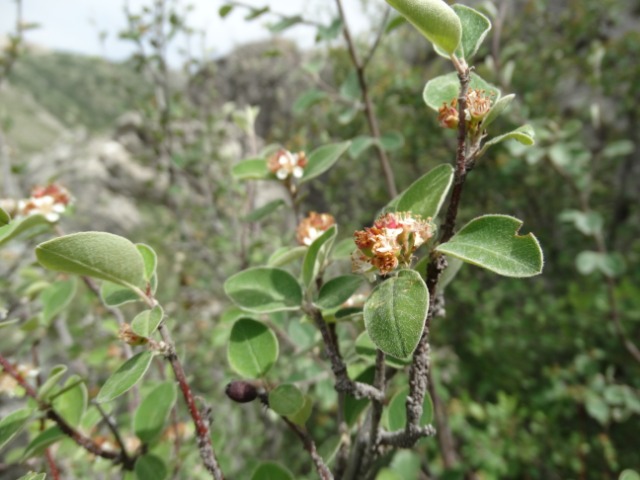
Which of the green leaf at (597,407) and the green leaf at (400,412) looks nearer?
the green leaf at (400,412)

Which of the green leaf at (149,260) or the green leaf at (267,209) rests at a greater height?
the green leaf at (149,260)

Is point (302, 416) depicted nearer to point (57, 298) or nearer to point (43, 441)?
point (43, 441)

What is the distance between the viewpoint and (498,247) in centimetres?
44

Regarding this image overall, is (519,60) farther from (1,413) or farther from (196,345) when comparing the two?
(1,413)

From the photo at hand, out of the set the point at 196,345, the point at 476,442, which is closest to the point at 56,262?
the point at 476,442

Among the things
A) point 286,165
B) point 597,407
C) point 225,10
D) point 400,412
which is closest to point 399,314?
point 400,412

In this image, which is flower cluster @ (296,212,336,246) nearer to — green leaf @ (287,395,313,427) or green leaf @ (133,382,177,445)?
green leaf @ (287,395,313,427)

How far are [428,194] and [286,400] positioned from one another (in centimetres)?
29

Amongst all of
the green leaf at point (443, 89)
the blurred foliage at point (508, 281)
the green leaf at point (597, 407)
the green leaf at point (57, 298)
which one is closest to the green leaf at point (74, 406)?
the green leaf at point (57, 298)

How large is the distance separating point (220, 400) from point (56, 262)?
2.74 meters

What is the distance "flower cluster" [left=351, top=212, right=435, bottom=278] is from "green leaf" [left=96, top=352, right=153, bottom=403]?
0.26m

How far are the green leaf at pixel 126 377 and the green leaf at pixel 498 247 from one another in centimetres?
33

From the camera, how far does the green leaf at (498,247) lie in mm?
409

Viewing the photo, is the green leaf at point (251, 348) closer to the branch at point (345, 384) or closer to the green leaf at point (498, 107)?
the branch at point (345, 384)
